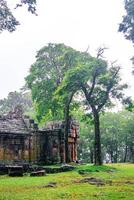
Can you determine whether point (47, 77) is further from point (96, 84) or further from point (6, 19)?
point (6, 19)

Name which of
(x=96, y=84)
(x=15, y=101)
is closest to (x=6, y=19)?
(x=96, y=84)

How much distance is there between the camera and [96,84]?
4759 centimetres

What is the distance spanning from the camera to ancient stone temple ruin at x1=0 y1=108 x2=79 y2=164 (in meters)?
46.8

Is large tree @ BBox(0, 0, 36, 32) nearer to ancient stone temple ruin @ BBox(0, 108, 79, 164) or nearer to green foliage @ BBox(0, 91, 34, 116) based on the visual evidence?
ancient stone temple ruin @ BBox(0, 108, 79, 164)

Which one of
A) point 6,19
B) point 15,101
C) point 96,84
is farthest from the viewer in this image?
point 15,101

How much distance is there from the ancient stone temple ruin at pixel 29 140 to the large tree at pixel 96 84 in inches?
291

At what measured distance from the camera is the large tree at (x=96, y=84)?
4442 cm

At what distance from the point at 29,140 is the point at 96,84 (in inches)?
460

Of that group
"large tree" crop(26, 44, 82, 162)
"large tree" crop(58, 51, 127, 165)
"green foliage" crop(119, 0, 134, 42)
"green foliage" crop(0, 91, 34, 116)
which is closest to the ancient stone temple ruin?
"large tree" crop(26, 44, 82, 162)

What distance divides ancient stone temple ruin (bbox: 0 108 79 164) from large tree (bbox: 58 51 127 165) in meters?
7.38

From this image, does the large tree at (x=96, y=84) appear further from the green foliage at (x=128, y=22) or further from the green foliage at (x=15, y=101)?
the green foliage at (x=15, y=101)

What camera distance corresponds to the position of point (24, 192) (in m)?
22.9

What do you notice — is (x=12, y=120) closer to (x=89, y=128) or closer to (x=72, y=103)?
(x=72, y=103)

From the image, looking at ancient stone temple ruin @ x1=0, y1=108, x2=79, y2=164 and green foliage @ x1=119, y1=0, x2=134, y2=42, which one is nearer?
green foliage @ x1=119, y1=0, x2=134, y2=42
